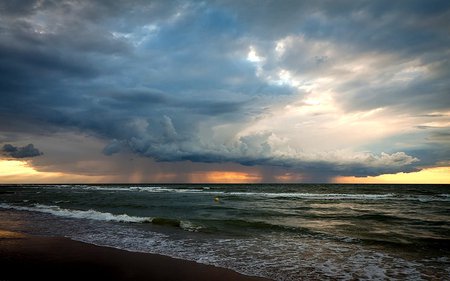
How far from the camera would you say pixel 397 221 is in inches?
788

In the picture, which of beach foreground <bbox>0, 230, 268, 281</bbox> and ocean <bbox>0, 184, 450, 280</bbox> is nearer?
beach foreground <bbox>0, 230, 268, 281</bbox>

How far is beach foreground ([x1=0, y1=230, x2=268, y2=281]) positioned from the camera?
25.2 feet

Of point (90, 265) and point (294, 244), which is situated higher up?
point (90, 265)

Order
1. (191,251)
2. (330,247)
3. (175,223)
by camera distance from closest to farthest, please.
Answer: (191,251) → (330,247) → (175,223)

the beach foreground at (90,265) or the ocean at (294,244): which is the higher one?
the beach foreground at (90,265)

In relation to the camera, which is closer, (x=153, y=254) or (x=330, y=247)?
(x=153, y=254)

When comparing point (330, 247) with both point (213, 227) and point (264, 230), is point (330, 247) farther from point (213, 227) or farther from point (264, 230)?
point (213, 227)

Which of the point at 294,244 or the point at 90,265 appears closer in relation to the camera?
the point at 90,265

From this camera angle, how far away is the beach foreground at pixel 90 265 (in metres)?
7.67

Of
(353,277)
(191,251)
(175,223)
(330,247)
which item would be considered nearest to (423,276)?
(353,277)

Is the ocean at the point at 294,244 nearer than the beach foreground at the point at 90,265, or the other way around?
the beach foreground at the point at 90,265

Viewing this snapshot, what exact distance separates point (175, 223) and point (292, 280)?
11.4 meters

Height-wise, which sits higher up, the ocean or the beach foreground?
the beach foreground

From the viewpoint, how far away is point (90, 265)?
8633mm
